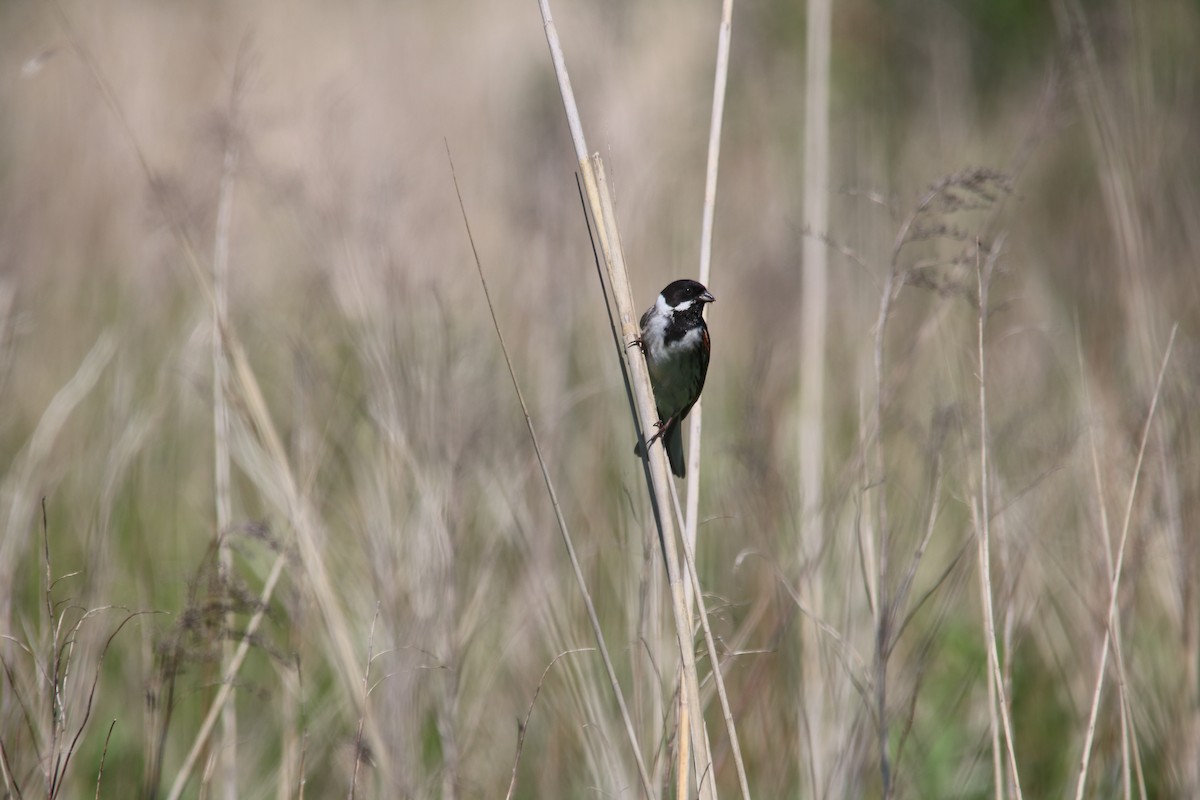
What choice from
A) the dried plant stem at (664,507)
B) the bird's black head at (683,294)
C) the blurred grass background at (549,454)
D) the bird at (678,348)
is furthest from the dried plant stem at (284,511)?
the bird's black head at (683,294)

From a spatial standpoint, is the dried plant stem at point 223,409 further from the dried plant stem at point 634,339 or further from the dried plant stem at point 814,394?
the dried plant stem at point 814,394

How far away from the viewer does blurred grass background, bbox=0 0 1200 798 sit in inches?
90.0

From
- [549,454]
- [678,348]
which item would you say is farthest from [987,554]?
[549,454]

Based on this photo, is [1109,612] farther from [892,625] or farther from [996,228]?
[996,228]

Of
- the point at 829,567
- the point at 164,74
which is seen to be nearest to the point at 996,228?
the point at 829,567

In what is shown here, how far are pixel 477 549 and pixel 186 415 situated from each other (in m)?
1.48

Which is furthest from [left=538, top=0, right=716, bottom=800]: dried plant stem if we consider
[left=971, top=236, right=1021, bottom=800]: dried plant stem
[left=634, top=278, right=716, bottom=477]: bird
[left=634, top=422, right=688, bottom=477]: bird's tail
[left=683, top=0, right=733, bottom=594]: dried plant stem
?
[left=634, top=278, right=716, bottom=477]: bird

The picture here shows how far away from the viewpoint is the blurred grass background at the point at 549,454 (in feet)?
7.50

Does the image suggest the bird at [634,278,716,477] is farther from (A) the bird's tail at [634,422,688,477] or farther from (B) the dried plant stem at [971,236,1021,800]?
(B) the dried plant stem at [971,236,1021,800]

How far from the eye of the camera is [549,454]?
3.09m

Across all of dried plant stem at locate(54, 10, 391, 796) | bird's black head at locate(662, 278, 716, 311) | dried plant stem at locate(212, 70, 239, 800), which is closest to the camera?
dried plant stem at locate(54, 10, 391, 796)

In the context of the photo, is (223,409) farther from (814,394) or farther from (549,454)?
(814,394)

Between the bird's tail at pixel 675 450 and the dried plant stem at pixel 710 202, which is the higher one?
the dried plant stem at pixel 710 202

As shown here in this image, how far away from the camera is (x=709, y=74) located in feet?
22.9
